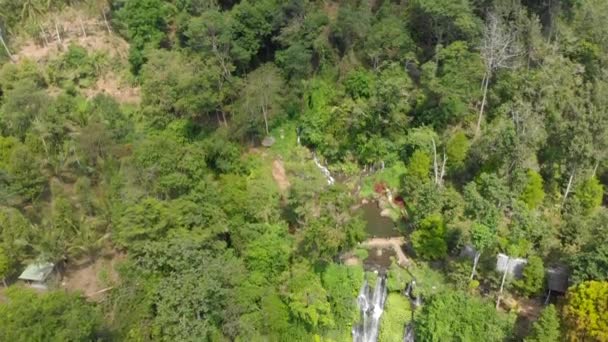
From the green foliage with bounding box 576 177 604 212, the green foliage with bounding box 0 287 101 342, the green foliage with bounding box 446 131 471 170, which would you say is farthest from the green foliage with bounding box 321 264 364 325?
the green foliage with bounding box 576 177 604 212

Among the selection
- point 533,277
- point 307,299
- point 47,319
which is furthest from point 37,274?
point 533,277

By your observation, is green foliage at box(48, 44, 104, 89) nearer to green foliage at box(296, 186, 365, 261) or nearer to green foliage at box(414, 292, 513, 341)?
green foliage at box(296, 186, 365, 261)

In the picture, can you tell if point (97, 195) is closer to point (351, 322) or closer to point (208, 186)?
point (208, 186)

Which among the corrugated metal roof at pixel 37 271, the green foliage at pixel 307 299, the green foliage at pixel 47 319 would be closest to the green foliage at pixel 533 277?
the green foliage at pixel 307 299

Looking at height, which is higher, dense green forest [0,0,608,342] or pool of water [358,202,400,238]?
dense green forest [0,0,608,342]

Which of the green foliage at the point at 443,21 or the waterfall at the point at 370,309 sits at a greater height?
the green foliage at the point at 443,21

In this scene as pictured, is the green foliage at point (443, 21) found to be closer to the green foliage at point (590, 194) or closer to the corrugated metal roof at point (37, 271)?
the green foliage at point (590, 194)
